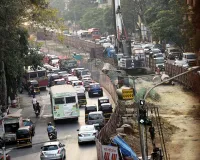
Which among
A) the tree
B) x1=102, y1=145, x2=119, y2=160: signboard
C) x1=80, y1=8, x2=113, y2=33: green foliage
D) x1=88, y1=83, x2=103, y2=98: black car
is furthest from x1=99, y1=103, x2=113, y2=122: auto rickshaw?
x1=80, y1=8, x2=113, y2=33: green foliage

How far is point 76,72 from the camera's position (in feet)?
250

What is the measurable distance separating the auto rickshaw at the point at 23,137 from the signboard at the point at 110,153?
1091cm

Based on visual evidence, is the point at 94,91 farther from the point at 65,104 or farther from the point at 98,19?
the point at 98,19

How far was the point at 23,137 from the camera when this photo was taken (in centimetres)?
3994

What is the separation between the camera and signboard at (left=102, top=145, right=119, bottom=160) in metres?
28.9

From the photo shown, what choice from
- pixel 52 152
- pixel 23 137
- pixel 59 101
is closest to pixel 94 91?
pixel 59 101

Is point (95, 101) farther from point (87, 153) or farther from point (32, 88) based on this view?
point (87, 153)

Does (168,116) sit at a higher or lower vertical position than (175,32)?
lower

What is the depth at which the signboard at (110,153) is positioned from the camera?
28.9 metres

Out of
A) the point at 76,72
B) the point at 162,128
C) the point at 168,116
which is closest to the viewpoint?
the point at 162,128

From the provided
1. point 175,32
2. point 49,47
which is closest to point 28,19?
point 175,32

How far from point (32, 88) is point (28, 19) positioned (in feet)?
35.6

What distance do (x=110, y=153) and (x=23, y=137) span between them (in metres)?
12.0

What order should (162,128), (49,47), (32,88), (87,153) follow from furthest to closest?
1. (49,47)
2. (32,88)
3. (162,128)
4. (87,153)
